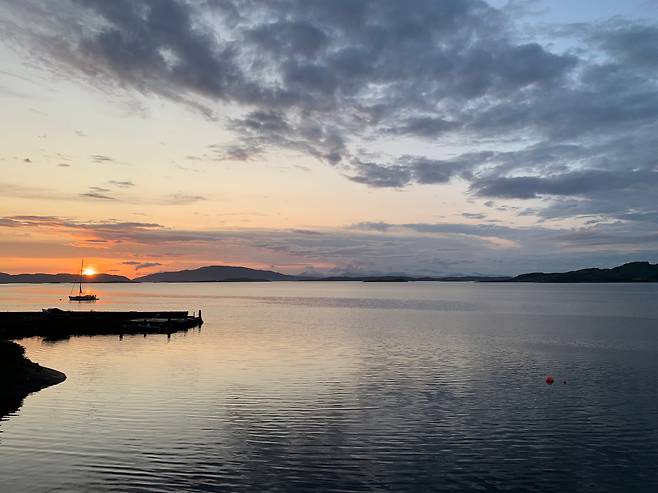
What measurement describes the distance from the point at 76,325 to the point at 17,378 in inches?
1919

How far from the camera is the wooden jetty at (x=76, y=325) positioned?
7981 cm

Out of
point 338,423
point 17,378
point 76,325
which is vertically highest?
point 76,325

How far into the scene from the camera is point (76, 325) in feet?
278

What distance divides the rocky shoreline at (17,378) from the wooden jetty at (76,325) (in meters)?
37.6

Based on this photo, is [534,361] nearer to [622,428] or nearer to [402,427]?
[622,428]

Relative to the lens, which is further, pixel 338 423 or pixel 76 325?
pixel 76 325

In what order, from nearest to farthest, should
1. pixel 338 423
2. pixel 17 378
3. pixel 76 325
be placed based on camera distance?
pixel 338 423 → pixel 17 378 → pixel 76 325

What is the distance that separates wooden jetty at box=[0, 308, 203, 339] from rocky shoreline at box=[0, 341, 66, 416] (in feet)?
123

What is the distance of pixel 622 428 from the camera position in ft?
98.5

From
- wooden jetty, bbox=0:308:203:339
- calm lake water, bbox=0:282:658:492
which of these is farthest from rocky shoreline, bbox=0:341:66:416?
wooden jetty, bbox=0:308:203:339

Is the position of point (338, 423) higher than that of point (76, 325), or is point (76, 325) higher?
point (76, 325)

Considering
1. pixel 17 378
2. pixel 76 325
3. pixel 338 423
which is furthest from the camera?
pixel 76 325

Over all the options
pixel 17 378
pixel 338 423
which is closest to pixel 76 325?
pixel 17 378

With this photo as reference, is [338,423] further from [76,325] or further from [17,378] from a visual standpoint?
[76,325]
